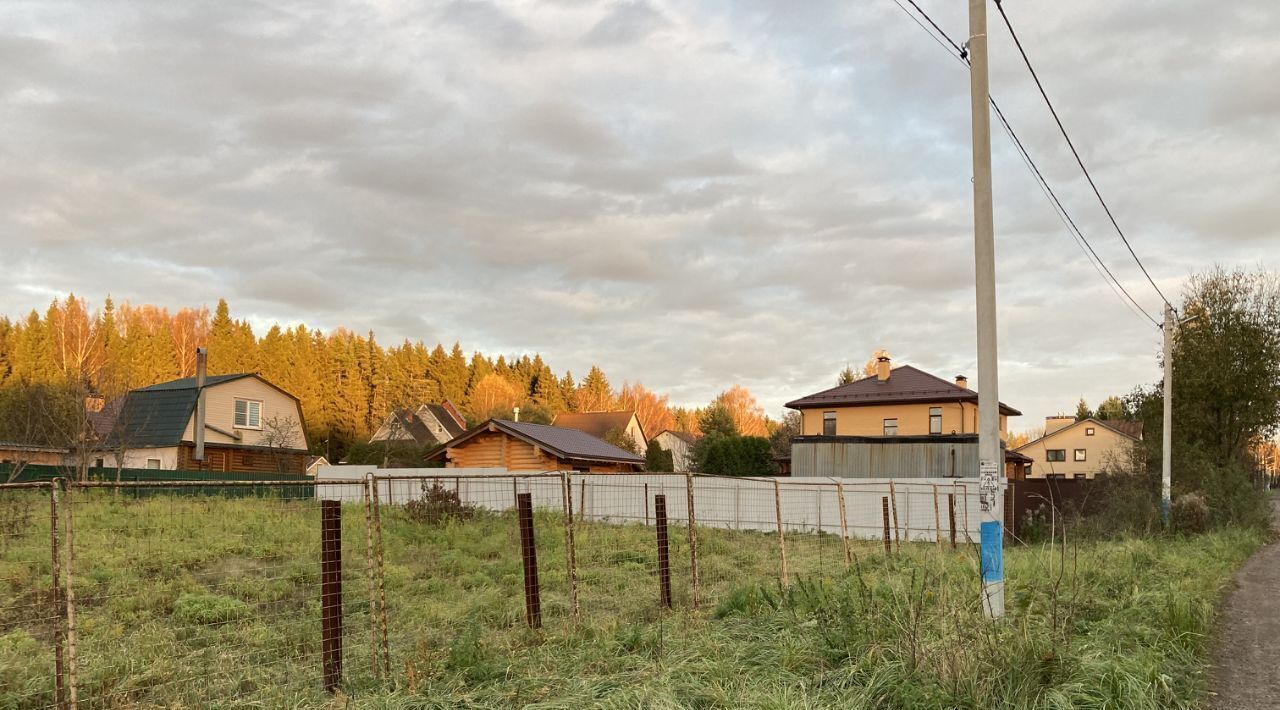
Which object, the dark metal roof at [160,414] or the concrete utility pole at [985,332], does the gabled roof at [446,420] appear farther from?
the concrete utility pole at [985,332]

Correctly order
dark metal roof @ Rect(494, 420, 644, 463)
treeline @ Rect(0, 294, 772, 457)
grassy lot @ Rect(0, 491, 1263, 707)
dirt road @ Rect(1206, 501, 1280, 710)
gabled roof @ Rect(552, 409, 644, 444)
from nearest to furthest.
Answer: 1. grassy lot @ Rect(0, 491, 1263, 707)
2. dirt road @ Rect(1206, 501, 1280, 710)
3. dark metal roof @ Rect(494, 420, 644, 463)
4. treeline @ Rect(0, 294, 772, 457)
5. gabled roof @ Rect(552, 409, 644, 444)

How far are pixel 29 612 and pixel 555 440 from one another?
23445 millimetres

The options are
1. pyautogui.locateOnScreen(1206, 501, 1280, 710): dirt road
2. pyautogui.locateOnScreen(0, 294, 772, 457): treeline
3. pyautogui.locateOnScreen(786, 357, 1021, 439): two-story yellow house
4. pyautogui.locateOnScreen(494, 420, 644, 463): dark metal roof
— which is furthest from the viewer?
pyautogui.locateOnScreen(0, 294, 772, 457): treeline

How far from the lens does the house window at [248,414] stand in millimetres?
39062

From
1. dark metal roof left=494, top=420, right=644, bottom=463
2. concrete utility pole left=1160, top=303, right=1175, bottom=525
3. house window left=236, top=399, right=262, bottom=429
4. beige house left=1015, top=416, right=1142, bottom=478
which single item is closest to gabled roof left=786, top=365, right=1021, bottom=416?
dark metal roof left=494, top=420, right=644, bottom=463

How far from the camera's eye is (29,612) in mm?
8602

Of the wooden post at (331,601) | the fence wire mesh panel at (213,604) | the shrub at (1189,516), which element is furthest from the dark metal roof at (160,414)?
the shrub at (1189,516)

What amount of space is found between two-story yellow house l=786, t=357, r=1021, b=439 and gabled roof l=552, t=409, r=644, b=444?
99.5 ft

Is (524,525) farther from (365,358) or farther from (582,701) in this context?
(365,358)

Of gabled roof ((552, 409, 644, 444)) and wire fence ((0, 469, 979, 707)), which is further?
gabled roof ((552, 409, 644, 444))

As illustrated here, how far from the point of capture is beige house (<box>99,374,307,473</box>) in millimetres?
35000

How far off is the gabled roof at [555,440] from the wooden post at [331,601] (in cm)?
2426

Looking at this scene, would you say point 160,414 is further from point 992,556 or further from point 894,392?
point 992,556

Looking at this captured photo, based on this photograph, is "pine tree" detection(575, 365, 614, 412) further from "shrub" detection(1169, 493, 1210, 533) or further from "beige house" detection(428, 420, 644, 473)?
"shrub" detection(1169, 493, 1210, 533)
